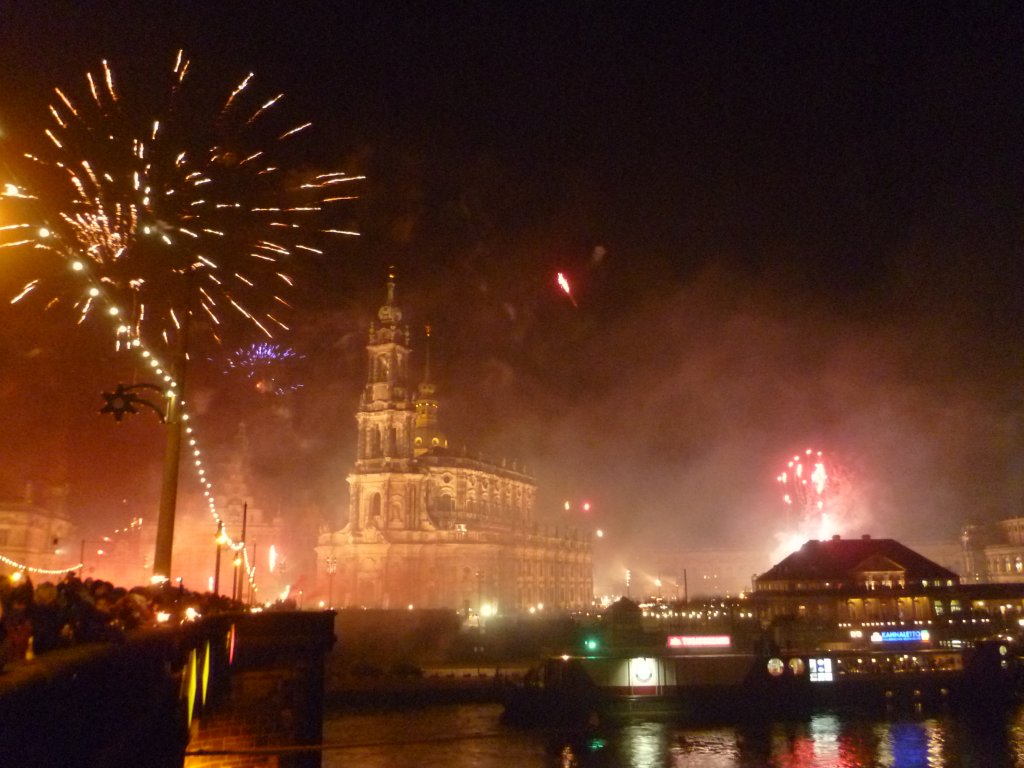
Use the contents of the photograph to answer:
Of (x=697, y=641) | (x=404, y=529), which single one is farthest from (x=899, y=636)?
(x=404, y=529)

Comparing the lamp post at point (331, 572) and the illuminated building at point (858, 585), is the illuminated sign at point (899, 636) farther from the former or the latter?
the lamp post at point (331, 572)

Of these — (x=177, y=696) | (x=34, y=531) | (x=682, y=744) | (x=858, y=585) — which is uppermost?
(x=34, y=531)

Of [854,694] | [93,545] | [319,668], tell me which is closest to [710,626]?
[854,694]

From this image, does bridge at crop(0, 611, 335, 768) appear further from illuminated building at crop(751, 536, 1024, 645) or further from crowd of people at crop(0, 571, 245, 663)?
illuminated building at crop(751, 536, 1024, 645)

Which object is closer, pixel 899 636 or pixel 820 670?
pixel 820 670

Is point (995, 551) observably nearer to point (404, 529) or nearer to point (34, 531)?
point (404, 529)

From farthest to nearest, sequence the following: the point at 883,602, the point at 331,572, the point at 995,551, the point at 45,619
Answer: the point at 995,551 → the point at 331,572 → the point at 883,602 → the point at 45,619

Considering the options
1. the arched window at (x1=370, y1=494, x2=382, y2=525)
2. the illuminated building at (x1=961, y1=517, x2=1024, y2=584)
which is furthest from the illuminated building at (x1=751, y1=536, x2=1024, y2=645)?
the arched window at (x1=370, y1=494, x2=382, y2=525)

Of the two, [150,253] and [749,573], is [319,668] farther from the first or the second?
[749,573]
